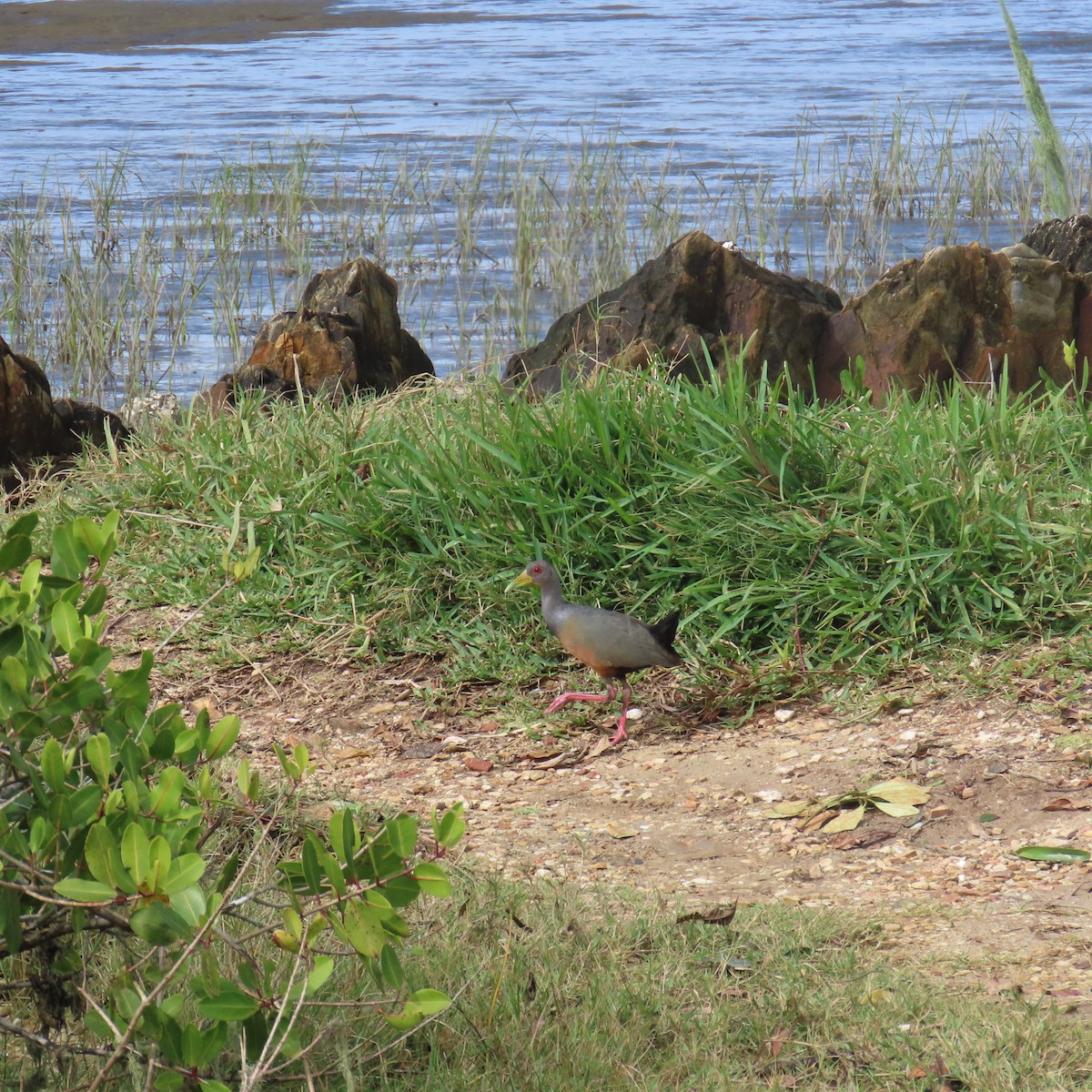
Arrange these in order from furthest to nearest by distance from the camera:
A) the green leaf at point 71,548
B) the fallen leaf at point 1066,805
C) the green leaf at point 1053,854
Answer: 1. the fallen leaf at point 1066,805
2. the green leaf at point 1053,854
3. the green leaf at point 71,548

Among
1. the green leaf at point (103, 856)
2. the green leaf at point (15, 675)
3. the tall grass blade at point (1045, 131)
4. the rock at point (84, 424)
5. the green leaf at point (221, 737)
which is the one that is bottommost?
the rock at point (84, 424)

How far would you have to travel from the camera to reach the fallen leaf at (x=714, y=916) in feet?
10.5

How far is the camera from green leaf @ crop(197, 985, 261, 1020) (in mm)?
2027

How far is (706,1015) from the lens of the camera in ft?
9.49

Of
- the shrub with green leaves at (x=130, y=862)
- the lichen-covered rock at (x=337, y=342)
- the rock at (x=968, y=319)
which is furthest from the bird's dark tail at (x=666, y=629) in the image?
the lichen-covered rock at (x=337, y=342)

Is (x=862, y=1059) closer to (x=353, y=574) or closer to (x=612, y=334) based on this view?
(x=353, y=574)

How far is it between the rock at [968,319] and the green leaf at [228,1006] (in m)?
4.69

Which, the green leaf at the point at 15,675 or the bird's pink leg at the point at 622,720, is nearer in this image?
the green leaf at the point at 15,675

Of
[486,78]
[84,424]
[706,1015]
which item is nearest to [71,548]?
[706,1015]

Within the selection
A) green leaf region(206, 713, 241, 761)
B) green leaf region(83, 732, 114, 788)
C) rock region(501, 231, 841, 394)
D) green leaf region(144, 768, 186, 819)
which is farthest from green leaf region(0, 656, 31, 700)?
rock region(501, 231, 841, 394)

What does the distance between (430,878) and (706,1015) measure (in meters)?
1.01

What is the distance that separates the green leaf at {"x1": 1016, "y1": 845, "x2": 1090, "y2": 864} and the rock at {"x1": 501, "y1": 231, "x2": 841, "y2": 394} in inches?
122

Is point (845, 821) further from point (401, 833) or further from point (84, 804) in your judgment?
point (84, 804)

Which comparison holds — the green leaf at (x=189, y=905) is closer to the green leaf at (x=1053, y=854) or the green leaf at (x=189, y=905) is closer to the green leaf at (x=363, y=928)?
the green leaf at (x=363, y=928)
